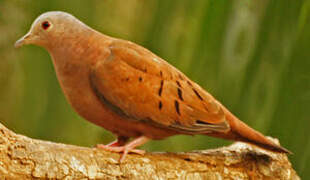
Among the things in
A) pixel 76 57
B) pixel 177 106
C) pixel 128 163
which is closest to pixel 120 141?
pixel 128 163

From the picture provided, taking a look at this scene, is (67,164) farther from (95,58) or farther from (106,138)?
(106,138)

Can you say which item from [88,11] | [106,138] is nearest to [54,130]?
[106,138]

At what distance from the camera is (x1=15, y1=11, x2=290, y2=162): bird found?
221 centimetres

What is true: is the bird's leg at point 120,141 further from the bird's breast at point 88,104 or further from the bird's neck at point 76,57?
the bird's neck at point 76,57

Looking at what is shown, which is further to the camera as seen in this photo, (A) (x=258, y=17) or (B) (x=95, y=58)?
(A) (x=258, y=17)

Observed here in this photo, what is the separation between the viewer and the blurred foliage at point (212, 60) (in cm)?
329

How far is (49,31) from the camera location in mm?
2232

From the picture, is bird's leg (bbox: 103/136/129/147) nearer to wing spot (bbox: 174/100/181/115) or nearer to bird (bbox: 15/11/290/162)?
bird (bbox: 15/11/290/162)

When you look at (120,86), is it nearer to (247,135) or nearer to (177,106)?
(177,106)

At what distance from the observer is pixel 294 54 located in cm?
331

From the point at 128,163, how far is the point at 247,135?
63 cm

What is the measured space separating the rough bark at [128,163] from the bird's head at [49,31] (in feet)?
1.48

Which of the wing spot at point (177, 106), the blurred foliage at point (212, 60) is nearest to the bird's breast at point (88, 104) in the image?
the wing spot at point (177, 106)

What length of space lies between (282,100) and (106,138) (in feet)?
4.21
